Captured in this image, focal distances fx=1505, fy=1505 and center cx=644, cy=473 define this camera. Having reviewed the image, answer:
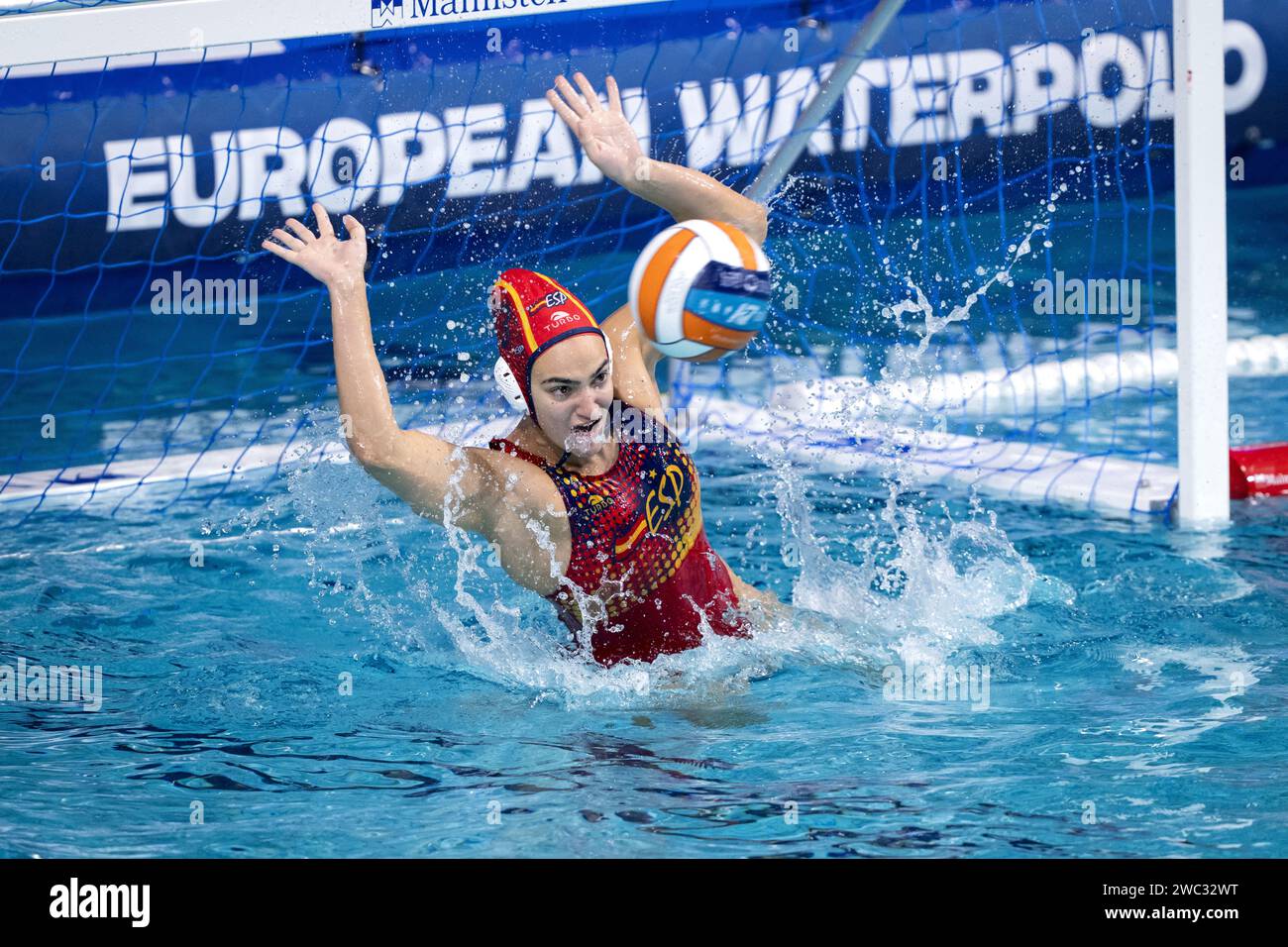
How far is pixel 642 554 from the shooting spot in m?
3.89

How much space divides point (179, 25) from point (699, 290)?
2.33 meters

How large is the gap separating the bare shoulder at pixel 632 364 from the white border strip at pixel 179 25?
1297 millimetres

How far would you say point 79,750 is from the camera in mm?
3730

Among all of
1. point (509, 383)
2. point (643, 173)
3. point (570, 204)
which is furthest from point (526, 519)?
point (570, 204)

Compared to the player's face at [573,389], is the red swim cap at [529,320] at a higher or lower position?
higher

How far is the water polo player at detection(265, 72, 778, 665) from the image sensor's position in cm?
342

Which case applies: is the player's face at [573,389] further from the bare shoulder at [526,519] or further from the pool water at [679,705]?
the pool water at [679,705]

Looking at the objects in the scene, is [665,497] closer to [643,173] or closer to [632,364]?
[632,364]

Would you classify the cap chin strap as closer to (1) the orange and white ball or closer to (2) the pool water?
(1) the orange and white ball

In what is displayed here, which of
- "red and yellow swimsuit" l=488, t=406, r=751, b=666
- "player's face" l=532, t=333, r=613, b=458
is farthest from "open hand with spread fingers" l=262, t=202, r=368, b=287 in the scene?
"red and yellow swimsuit" l=488, t=406, r=751, b=666

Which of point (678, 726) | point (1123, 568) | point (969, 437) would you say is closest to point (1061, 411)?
point (969, 437)

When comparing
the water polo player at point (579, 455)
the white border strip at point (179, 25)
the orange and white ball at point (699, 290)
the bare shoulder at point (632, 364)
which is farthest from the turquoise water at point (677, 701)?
the white border strip at point (179, 25)

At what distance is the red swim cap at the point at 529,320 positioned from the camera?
142 inches

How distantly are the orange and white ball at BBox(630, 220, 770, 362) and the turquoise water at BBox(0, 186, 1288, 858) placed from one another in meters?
0.96
